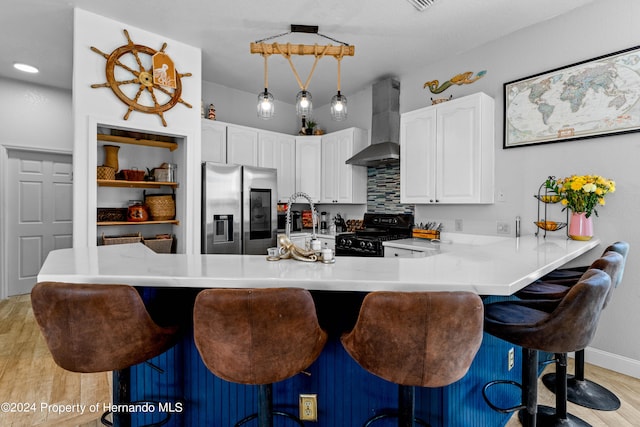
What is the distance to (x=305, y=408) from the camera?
60.6 inches

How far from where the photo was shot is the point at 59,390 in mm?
2223

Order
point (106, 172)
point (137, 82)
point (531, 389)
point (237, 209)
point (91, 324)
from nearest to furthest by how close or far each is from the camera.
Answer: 1. point (91, 324)
2. point (531, 389)
3. point (137, 82)
4. point (106, 172)
5. point (237, 209)

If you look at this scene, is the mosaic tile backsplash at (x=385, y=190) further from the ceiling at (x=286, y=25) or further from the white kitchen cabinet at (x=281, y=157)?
the ceiling at (x=286, y=25)

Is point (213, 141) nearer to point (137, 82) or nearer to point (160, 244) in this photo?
point (137, 82)

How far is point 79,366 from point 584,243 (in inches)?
118

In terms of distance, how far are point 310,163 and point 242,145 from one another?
104 centimetres

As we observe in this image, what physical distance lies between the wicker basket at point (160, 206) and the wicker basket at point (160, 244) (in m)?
0.23

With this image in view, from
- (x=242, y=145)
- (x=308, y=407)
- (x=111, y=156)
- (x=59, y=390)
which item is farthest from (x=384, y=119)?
(x=59, y=390)

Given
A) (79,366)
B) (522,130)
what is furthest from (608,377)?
(79,366)

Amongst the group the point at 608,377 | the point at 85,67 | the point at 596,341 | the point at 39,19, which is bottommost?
the point at 608,377

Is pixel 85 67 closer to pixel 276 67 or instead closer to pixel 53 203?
pixel 276 67

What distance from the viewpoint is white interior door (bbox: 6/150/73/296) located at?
4285 mm

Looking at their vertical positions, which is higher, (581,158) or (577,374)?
(581,158)

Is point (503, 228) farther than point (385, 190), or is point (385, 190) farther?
point (385, 190)
